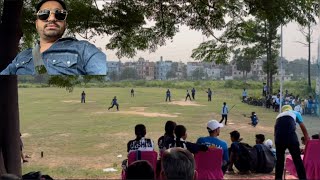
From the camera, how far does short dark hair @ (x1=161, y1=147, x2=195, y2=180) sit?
7.74ft

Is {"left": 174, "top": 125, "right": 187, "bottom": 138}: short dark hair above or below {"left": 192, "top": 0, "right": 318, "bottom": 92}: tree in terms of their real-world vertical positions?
below

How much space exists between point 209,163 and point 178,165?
103 inches

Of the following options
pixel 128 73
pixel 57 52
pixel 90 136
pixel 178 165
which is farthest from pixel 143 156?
pixel 90 136

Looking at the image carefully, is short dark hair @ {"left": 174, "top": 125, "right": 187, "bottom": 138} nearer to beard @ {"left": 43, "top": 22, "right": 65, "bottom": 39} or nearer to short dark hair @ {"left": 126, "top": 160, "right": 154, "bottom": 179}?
beard @ {"left": 43, "top": 22, "right": 65, "bottom": 39}

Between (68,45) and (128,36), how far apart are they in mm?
1670

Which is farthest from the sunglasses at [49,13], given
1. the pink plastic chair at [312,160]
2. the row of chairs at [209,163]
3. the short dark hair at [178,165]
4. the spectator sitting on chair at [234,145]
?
the pink plastic chair at [312,160]

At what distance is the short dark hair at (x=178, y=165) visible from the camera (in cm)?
236

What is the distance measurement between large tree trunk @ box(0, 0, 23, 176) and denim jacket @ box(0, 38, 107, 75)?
0.72 m

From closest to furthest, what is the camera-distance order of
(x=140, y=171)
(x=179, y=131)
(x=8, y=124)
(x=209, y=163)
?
(x=140, y=171) → (x=179, y=131) → (x=209, y=163) → (x=8, y=124)

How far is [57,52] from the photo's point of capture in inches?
186

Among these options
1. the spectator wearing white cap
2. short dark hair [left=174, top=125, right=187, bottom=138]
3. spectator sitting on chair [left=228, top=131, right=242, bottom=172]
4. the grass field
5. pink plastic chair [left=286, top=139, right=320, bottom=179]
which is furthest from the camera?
the grass field

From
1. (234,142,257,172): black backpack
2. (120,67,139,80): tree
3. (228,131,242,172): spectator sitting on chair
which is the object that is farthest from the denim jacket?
(120,67,139,80): tree

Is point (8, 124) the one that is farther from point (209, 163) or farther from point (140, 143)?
point (209, 163)

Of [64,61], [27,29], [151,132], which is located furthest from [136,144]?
[151,132]
